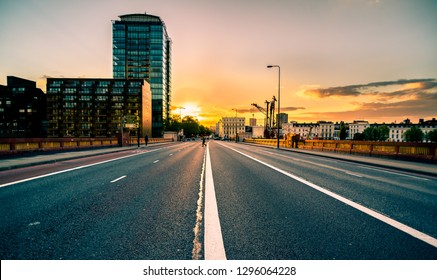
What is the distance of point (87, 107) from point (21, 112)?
40914mm

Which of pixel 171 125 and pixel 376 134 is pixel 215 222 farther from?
pixel 376 134

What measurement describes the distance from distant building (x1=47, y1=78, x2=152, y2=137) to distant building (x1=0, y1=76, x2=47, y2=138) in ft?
65.7

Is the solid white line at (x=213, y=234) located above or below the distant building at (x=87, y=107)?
below

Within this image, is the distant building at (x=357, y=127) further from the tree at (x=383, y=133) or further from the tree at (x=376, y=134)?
the tree at (x=383, y=133)

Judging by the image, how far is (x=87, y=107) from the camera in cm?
10425

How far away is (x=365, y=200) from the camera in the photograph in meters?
5.46

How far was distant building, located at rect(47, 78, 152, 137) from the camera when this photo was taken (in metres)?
103

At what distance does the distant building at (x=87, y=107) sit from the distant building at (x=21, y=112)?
65.7 ft

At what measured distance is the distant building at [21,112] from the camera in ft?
368

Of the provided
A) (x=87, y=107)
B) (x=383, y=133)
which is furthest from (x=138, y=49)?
(x=383, y=133)

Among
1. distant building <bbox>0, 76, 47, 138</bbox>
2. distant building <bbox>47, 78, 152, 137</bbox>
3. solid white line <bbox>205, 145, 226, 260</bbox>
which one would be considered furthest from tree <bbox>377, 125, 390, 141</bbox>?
distant building <bbox>0, 76, 47, 138</bbox>

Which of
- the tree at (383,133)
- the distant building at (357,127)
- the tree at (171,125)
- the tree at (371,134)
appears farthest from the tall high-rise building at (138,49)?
the distant building at (357,127)

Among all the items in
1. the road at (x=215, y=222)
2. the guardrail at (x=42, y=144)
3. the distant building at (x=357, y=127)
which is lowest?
the road at (x=215, y=222)
